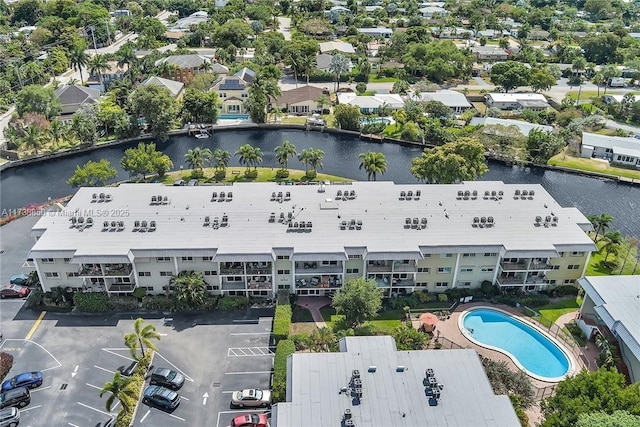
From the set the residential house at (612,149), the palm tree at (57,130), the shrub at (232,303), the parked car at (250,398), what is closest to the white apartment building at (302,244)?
the shrub at (232,303)

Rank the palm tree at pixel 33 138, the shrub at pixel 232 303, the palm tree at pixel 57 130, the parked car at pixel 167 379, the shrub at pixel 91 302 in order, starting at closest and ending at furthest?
the parked car at pixel 167 379, the shrub at pixel 91 302, the shrub at pixel 232 303, the palm tree at pixel 33 138, the palm tree at pixel 57 130

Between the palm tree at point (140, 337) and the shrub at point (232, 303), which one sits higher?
the palm tree at point (140, 337)

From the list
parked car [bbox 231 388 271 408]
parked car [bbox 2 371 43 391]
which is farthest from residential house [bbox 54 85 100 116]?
parked car [bbox 231 388 271 408]

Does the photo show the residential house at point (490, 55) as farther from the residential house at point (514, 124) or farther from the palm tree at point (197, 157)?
the palm tree at point (197, 157)

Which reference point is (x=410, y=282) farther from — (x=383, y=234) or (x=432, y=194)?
(x=432, y=194)

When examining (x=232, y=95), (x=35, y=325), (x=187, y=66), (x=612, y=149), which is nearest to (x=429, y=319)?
(x=35, y=325)

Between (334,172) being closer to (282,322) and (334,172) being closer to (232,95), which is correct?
(232,95)

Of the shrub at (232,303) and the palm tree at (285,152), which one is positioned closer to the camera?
the shrub at (232,303)

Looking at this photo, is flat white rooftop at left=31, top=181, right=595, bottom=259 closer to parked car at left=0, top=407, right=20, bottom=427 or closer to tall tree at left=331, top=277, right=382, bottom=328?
tall tree at left=331, top=277, right=382, bottom=328
